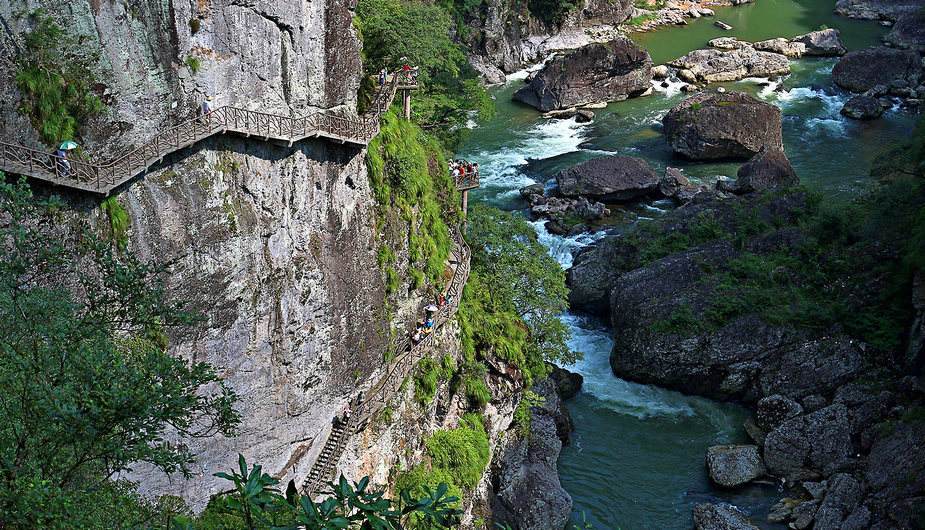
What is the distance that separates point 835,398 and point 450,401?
1438cm

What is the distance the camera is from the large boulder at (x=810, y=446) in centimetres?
3322

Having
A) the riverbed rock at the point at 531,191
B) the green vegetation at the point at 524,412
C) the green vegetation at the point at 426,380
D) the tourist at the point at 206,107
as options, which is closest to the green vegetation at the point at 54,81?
the tourist at the point at 206,107

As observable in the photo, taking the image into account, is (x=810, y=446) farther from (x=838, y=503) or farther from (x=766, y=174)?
(x=766, y=174)

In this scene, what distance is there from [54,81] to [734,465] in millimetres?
24223

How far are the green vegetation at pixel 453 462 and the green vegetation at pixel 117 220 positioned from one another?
11468mm

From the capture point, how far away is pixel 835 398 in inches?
1400

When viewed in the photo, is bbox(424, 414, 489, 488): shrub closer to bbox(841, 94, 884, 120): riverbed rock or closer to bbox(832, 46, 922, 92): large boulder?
bbox(841, 94, 884, 120): riverbed rock

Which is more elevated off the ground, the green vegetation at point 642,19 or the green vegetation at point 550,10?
the green vegetation at point 550,10

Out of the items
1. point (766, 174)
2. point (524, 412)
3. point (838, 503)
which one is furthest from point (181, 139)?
point (766, 174)

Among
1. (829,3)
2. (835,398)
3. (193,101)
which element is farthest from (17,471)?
(829,3)

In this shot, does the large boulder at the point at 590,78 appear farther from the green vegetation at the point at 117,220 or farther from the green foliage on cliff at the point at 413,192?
the green vegetation at the point at 117,220

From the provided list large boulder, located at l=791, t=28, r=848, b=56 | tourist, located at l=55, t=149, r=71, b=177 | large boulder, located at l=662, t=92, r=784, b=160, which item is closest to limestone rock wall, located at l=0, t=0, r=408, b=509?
tourist, located at l=55, t=149, r=71, b=177

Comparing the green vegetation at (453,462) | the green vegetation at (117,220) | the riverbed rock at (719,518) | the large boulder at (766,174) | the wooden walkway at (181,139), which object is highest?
the wooden walkway at (181,139)

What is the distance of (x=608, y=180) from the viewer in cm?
5103
